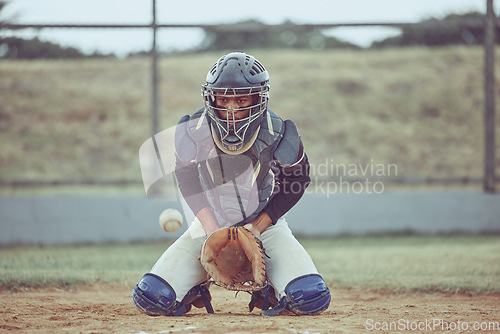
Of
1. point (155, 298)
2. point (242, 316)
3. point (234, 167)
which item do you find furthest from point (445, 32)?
point (155, 298)

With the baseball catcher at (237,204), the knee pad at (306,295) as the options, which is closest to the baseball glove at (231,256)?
the baseball catcher at (237,204)

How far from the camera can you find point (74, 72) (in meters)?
17.6

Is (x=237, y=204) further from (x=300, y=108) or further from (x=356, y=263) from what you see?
(x=300, y=108)

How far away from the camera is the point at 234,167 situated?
14.8 feet

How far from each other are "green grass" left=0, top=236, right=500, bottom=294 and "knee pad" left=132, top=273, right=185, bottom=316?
1741 mm

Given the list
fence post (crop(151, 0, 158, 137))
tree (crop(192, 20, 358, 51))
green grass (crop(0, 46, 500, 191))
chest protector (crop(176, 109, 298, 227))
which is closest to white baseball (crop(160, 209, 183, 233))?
chest protector (crop(176, 109, 298, 227))

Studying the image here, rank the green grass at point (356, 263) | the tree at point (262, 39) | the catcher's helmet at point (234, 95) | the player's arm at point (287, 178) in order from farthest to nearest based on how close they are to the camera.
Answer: the tree at point (262, 39) → the green grass at point (356, 263) → the player's arm at point (287, 178) → the catcher's helmet at point (234, 95)

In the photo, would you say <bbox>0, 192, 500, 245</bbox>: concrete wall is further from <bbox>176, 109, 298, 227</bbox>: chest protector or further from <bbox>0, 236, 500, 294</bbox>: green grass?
<bbox>176, 109, 298, 227</bbox>: chest protector

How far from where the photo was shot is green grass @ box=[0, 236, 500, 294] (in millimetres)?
5836

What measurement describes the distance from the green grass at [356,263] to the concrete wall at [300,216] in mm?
243

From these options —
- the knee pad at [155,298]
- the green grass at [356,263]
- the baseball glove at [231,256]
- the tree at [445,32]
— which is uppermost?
the tree at [445,32]

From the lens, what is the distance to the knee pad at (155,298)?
420cm

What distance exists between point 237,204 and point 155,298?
0.94m

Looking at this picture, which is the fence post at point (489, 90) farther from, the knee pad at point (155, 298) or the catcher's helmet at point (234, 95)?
the knee pad at point (155, 298)
